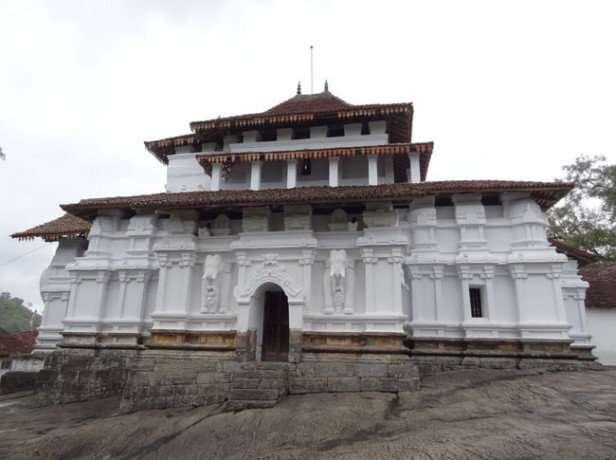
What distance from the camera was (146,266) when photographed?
47.1 feet

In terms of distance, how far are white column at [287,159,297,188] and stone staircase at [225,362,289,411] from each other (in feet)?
24.3

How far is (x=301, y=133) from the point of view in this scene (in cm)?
1638

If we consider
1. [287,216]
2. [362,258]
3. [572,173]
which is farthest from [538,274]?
[572,173]

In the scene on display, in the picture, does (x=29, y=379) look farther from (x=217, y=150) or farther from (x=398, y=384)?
(x=398, y=384)

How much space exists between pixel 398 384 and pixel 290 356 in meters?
2.87

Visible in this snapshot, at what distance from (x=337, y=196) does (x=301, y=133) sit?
6.48m

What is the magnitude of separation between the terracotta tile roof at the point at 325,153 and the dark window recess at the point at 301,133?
1799 mm

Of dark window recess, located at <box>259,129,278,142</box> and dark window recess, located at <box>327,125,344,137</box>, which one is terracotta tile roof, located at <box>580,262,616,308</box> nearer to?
dark window recess, located at <box>327,125,344,137</box>

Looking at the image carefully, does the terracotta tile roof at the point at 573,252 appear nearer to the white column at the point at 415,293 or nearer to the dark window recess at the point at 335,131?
the white column at the point at 415,293

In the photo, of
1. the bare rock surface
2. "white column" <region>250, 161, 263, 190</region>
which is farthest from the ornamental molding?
"white column" <region>250, 161, 263, 190</region>

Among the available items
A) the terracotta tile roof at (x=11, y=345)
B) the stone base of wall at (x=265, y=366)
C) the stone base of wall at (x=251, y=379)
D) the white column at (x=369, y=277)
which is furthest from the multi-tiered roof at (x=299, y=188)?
the terracotta tile roof at (x=11, y=345)

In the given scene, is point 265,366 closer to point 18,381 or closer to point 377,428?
point 377,428

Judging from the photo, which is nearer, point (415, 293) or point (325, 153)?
point (415, 293)

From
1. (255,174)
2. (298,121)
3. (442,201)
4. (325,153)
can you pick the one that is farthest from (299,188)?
(442,201)
